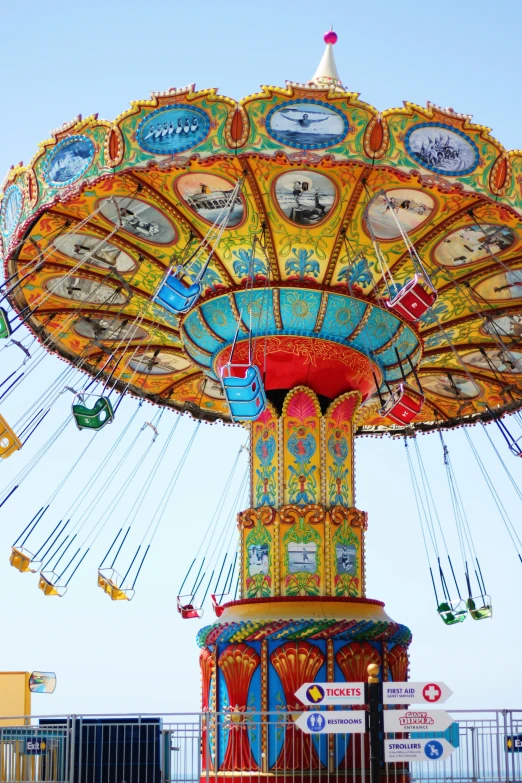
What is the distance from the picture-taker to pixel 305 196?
16.9m

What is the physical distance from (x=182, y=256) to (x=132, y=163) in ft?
8.29

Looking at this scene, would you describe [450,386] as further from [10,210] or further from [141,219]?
[10,210]

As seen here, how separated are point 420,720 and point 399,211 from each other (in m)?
7.76

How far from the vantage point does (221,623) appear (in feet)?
58.3

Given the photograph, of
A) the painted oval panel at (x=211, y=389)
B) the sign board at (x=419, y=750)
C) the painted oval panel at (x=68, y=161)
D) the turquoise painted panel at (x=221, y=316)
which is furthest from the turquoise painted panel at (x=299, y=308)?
the sign board at (x=419, y=750)

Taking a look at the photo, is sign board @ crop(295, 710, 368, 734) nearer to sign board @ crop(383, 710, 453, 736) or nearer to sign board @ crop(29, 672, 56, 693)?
sign board @ crop(383, 710, 453, 736)

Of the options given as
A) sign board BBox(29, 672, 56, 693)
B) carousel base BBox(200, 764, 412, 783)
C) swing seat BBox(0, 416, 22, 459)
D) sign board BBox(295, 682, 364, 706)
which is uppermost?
swing seat BBox(0, 416, 22, 459)

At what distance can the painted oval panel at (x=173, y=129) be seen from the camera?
1588cm

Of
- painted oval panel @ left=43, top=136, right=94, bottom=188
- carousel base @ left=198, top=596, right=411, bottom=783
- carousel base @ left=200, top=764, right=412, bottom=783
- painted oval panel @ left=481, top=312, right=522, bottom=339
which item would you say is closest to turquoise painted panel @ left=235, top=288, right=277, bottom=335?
painted oval panel @ left=43, top=136, right=94, bottom=188

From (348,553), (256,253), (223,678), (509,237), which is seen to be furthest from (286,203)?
(223,678)

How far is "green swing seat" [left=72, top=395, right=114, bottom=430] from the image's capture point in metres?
16.3

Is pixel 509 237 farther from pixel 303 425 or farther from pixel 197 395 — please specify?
pixel 197 395

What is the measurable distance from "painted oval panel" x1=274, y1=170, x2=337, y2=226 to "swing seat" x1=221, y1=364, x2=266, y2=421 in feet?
9.07

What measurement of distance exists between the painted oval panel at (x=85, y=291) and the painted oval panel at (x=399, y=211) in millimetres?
4983
